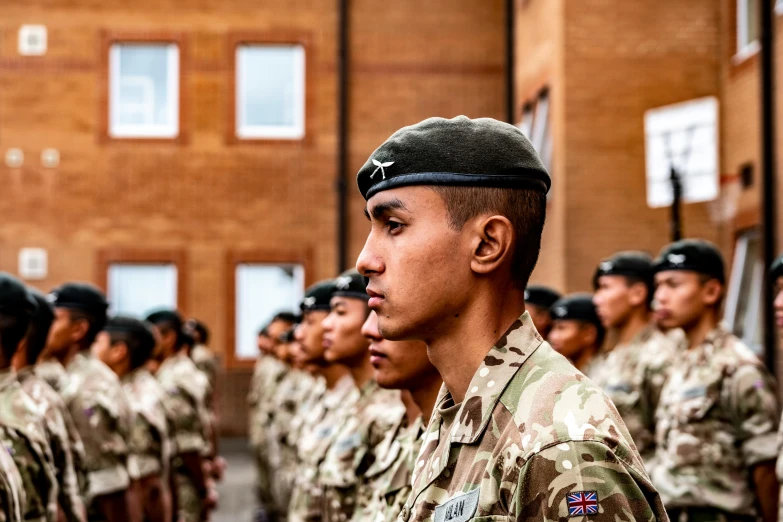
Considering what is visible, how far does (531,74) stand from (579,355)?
987 centimetres

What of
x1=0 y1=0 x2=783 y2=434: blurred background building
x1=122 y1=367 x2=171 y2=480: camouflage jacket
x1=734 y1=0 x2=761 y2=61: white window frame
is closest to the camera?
x1=122 y1=367 x2=171 y2=480: camouflage jacket

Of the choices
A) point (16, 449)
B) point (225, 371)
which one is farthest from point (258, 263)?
point (16, 449)

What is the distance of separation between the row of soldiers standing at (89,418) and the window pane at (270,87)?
9.32m

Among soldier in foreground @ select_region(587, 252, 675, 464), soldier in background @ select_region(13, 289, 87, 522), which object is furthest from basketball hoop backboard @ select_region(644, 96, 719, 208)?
soldier in background @ select_region(13, 289, 87, 522)

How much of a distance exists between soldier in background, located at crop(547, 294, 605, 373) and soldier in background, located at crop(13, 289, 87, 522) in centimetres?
430

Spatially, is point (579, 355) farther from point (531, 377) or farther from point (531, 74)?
point (531, 74)

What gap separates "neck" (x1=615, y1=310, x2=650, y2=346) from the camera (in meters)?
9.45

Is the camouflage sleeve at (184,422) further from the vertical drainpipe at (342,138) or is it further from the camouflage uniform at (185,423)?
the vertical drainpipe at (342,138)

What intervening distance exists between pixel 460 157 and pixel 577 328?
735 cm

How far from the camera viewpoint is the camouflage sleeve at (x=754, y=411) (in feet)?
21.9

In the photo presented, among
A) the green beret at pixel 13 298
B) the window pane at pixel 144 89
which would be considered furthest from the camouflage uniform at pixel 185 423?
the window pane at pixel 144 89

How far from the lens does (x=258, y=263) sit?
23375 mm

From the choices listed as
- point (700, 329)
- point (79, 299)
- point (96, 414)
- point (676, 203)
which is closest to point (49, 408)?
point (96, 414)

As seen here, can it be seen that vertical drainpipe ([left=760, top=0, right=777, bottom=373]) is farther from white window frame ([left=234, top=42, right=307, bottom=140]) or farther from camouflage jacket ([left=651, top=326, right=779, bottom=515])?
white window frame ([left=234, top=42, right=307, bottom=140])
